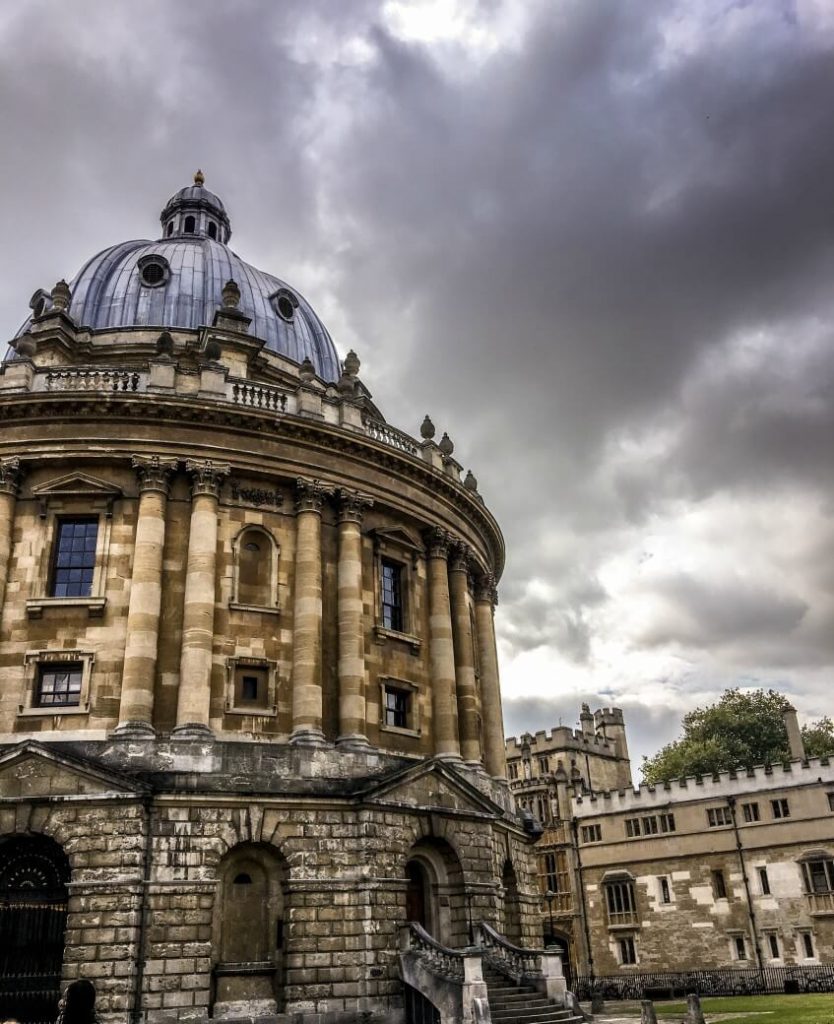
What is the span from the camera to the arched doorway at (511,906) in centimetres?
2944

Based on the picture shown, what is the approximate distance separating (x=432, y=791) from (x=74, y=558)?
11784 millimetres

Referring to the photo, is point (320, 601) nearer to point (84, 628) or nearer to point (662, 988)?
point (84, 628)

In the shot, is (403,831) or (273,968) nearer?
(273,968)

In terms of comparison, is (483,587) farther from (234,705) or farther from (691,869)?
(691,869)

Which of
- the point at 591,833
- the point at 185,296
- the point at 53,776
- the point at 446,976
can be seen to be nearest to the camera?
the point at 446,976

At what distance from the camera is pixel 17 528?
25.7 m

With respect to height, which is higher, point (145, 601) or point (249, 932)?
point (145, 601)

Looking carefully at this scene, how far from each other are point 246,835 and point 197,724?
118 inches

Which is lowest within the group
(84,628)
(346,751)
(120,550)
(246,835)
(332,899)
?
(332,899)

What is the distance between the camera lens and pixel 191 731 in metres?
23.4

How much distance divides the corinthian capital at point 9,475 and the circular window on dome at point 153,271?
13145 mm

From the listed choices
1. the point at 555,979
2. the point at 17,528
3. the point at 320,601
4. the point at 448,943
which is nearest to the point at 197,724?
the point at 320,601

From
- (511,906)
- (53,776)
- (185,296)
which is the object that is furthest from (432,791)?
(185,296)

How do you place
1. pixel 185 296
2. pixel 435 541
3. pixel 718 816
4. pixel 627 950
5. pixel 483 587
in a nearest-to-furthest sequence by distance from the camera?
pixel 435 541 → pixel 483 587 → pixel 185 296 → pixel 718 816 → pixel 627 950
